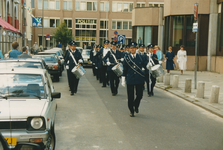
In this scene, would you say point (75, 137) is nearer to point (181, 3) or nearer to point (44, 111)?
point (44, 111)

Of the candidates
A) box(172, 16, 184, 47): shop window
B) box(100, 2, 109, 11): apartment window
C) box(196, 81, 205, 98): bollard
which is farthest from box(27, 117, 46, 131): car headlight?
box(100, 2, 109, 11): apartment window

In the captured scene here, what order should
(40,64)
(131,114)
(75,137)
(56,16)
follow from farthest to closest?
(56,16) → (40,64) → (131,114) → (75,137)

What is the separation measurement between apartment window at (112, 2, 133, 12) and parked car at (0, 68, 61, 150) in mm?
66723

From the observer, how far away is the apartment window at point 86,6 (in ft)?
231

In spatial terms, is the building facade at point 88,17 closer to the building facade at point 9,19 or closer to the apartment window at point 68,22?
the apartment window at point 68,22

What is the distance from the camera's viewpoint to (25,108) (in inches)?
202

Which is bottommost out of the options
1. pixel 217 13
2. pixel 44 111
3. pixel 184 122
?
pixel 184 122

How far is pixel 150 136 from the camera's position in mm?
6871

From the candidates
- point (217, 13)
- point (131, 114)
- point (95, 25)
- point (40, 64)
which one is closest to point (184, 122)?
point (131, 114)

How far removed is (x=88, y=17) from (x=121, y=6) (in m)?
7.62

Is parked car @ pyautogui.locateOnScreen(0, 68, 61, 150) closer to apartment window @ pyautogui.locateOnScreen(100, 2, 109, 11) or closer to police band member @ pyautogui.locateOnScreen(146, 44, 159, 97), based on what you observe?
police band member @ pyautogui.locateOnScreen(146, 44, 159, 97)

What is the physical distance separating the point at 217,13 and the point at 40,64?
18.3m

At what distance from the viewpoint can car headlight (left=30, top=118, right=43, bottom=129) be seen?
496 centimetres

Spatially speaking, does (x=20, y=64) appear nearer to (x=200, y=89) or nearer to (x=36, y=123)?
(x=36, y=123)
